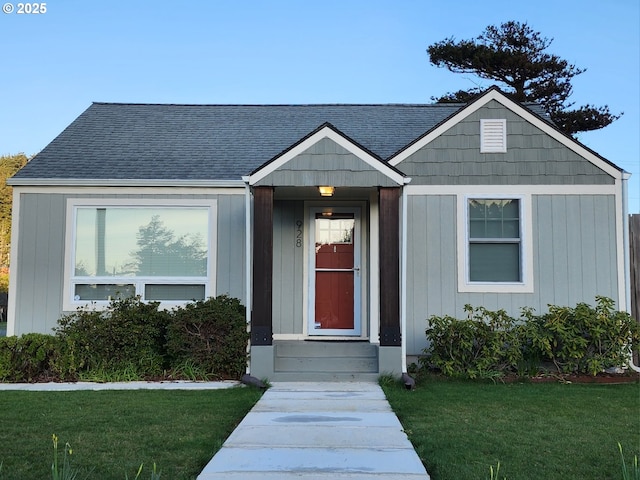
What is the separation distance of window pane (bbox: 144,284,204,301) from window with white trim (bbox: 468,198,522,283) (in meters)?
4.13

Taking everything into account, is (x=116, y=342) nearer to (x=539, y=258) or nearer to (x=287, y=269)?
(x=287, y=269)

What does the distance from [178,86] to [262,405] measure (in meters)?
13.1

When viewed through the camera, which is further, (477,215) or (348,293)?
(348,293)

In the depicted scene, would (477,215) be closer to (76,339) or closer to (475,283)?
(475,283)

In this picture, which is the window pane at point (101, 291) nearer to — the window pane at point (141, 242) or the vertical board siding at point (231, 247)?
the window pane at point (141, 242)

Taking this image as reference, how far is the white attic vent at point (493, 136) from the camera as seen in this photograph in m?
8.30

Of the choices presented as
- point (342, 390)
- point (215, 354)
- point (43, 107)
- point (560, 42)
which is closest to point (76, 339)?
point (215, 354)

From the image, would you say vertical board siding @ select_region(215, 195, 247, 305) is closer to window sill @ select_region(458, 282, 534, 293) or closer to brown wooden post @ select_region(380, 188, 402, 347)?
brown wooden post @ select_region(380, 188, 402, 347)

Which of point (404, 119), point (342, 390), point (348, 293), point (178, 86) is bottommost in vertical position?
point (342, 390)

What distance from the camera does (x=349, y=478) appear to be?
3592mm

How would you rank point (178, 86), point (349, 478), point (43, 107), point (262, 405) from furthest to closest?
point (178, 86) → point (43, 107) → point (262, 405) → point (349, 478)

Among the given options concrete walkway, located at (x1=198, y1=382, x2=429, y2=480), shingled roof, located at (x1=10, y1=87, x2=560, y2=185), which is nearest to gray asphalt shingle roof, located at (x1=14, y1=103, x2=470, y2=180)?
shingled roof, located at (x1=10, y1=87, x2=560, y2=185)

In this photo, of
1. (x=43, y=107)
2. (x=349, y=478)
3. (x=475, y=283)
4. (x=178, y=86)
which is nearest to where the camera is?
(x=349, y=478)

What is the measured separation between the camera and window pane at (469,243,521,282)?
823 cm
